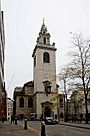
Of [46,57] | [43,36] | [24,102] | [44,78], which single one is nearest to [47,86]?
[44,78]

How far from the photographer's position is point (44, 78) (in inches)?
3558

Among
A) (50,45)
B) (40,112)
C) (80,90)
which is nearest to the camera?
(80,90)

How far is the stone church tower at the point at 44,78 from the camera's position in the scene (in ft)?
288

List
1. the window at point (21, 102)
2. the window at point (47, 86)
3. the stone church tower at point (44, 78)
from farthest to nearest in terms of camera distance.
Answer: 1. the window at point (21, 102)
2. the window at point (47, 86)
3. the stone church tower at point (44, 78)

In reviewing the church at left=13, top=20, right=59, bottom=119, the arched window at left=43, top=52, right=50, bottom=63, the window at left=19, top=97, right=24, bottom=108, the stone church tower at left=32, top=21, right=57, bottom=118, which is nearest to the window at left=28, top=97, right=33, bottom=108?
the church at left=13, top=20, right=59, bottom=119

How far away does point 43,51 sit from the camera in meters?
92.3

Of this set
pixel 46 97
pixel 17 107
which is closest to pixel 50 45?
pixel 46 97

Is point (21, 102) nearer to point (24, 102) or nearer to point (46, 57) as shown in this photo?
point (24, 102)

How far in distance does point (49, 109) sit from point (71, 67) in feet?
158

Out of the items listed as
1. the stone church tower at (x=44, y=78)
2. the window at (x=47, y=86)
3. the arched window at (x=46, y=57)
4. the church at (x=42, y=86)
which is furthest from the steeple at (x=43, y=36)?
the window at (x=47, y=86)

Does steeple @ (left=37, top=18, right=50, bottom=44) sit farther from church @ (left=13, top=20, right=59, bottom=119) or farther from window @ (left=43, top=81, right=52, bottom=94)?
window @ (left=43, top=81, right=52, bottom=94)

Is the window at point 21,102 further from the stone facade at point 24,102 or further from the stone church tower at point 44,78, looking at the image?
the stone church tower at point 44,78

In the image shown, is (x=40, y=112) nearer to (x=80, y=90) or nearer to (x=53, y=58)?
(x=53, y=58)

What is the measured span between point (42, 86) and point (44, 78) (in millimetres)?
2767
